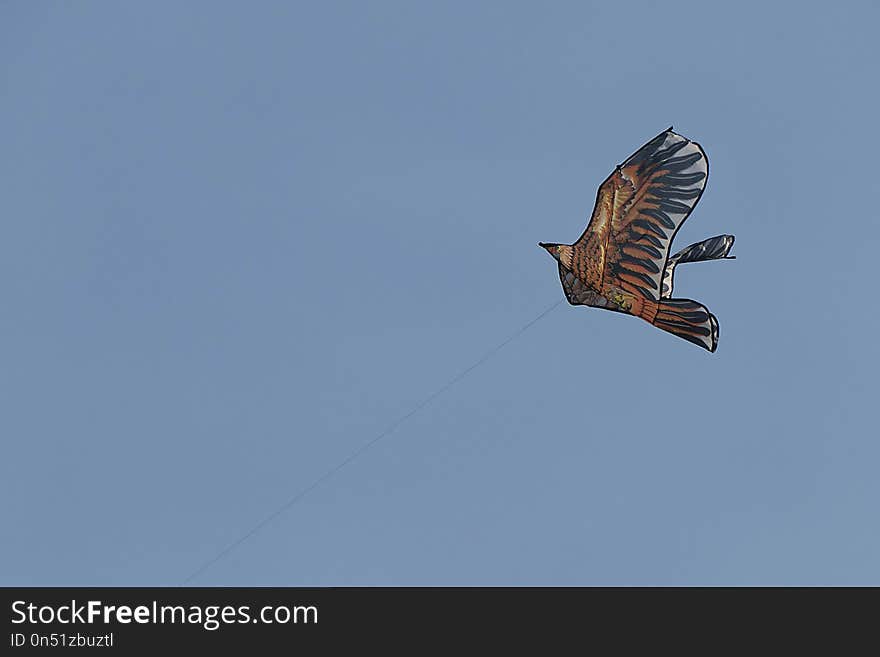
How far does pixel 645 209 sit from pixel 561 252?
406 cm

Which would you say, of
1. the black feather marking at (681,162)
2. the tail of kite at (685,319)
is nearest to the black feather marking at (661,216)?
the black feather marking at (681,162)

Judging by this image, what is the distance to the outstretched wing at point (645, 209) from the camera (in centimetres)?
6312

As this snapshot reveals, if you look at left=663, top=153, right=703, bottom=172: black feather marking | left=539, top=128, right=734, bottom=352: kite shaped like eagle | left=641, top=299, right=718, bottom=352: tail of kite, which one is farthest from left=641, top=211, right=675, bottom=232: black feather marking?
left=641, top=299, right=718, bottom=352: tail of kite

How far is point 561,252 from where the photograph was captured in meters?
66.5

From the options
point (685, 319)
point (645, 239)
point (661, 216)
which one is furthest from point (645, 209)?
point (685, 319)

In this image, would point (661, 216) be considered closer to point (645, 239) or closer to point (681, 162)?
point (645, 239)

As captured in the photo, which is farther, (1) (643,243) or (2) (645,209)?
(1) (643,243)

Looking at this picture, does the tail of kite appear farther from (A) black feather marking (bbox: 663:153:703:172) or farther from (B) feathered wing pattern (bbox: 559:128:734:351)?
(A) black feather marking (bbox: 663:153:703:172)

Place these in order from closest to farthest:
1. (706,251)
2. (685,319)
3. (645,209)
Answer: (645,209) < (685,319) < (706,251)

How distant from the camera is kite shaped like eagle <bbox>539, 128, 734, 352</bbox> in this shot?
6319 cm
